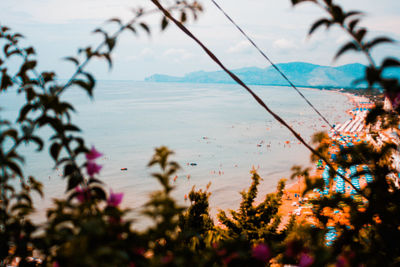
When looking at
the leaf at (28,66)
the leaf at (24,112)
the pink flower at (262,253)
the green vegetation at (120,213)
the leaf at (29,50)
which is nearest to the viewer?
the green vegetation at (120,213)

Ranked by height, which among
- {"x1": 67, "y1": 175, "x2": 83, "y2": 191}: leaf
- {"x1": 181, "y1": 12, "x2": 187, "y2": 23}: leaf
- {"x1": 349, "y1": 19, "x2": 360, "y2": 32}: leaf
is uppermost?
{"x1": 181, "y1": 12, "x2": 187, "y2": 23}: leaf

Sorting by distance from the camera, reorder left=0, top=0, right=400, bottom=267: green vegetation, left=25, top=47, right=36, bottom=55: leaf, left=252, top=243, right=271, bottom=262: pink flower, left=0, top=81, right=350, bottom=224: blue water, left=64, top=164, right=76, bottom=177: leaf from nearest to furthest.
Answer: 1. left=0, top=0, right=400, bottom=267: green vegetation
2. left=252, top=243, right=271, bottom=262: pink flower
3. left=64, top=164, right=76, bottom=177: leaf
4. left=25, top=47, right=36, bottom=55: leaf
5. left=0, top=81, right=350, bottom=224: blue water

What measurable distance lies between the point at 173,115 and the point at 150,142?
2678 centimetres

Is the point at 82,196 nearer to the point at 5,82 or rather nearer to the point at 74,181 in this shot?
the point at 74,181

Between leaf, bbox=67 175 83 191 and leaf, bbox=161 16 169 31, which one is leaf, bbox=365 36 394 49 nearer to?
leaf, bbox=161 16 169 31

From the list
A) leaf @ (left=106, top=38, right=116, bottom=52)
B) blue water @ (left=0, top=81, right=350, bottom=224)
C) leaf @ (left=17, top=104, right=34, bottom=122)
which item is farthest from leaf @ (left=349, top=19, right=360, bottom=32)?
blue water @ (left=0, top=81, right=350, bottom=224)

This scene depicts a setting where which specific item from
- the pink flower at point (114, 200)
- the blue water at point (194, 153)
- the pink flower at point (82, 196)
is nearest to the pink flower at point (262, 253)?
the pink flower at point (114, 200)

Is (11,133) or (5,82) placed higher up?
(5,82)

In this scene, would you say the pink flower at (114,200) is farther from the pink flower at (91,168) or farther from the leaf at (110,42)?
the leaf at (110,42)

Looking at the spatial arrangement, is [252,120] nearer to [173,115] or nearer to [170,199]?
[173,115]

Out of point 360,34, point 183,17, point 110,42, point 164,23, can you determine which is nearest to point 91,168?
point 110,42

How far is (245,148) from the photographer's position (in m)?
37.2

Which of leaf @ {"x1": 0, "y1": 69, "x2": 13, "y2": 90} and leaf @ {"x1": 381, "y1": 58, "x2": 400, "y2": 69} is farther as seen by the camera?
leaf @ {"x1": 0, "y1": 69, "x2": 13, "y2": 90}

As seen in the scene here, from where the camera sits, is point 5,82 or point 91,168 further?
point 5,82
